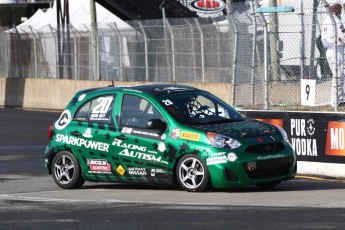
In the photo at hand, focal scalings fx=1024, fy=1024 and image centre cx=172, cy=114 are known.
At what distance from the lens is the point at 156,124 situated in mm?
13102

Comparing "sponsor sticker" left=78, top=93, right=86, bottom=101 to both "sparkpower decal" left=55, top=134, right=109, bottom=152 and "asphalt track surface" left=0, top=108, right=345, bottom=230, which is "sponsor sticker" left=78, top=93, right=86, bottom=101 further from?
"asphalt track surface" left=0, top=108, right=345, bottom=230

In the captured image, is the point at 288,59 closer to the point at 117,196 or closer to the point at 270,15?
the point at 270,15

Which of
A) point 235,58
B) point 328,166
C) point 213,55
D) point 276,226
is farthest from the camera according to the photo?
point 213,55

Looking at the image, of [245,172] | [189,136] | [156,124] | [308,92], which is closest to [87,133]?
[156,124]

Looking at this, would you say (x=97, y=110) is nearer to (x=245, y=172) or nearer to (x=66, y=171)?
(x=66, y=171)

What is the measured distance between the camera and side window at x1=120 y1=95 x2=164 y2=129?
530 inches

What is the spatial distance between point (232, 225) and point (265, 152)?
9.37ft

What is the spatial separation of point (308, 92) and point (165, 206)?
5.48 meters

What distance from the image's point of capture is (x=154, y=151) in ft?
43.3

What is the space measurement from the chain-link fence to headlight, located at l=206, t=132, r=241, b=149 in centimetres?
386

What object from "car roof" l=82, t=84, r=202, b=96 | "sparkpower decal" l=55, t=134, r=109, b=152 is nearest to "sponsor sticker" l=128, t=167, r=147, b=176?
"sparkpower decal" l=55, t=134, r=109, b=152

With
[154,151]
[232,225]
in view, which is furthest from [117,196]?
[232,225]

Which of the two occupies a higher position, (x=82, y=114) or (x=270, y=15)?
(x=270, y=15)

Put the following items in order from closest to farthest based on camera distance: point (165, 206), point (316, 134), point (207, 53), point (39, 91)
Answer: point (165, 206) → point (316, 134) → point (207, 53) → point (39, 91)
